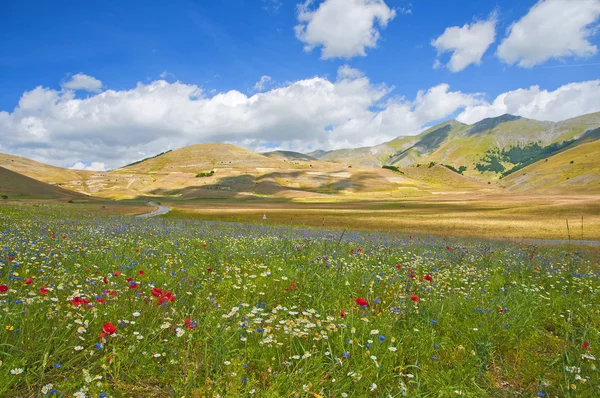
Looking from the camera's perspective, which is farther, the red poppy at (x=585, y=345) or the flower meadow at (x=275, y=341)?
the red poppy at (x=585, y=345)

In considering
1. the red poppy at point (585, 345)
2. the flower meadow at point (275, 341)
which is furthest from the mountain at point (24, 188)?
the red poppy at point (585, 345)

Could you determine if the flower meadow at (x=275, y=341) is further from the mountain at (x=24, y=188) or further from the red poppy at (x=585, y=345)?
the mountain at (x=24, y=188)

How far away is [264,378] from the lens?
4.55 m

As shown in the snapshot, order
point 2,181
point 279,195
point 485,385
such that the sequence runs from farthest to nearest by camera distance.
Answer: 1. point 279,195
2. point 2,181
3. point 485,385

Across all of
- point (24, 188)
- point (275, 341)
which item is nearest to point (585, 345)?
point (275, 341)

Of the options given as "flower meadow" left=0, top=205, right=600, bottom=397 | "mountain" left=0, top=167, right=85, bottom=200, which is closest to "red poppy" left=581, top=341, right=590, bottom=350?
"flower meadow" left=0, top=205, right=600, bottom=397

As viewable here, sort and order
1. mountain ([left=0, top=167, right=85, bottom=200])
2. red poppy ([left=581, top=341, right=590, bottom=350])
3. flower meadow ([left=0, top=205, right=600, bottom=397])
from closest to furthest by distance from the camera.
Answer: flower meadow ([left=0, top=205, right=600, bottom=397]), red poppy ([left=581, top=341, right=590, bottom=350]), mountain ([left=0, top=167, right=85, bottom=200])

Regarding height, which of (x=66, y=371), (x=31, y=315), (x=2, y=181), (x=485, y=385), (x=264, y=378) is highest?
(x=2, y=181)

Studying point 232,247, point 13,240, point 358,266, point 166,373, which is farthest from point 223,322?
point 13,240

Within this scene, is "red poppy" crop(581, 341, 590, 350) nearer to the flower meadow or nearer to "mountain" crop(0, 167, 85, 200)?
the flower meadow

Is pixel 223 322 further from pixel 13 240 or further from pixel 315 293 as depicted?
pixel 13 240

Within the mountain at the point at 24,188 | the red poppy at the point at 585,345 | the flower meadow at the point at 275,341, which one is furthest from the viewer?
the mountain at the point at 24,188

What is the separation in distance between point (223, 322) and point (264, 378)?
1.40 metres

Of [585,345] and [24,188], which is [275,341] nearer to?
[585,345]
